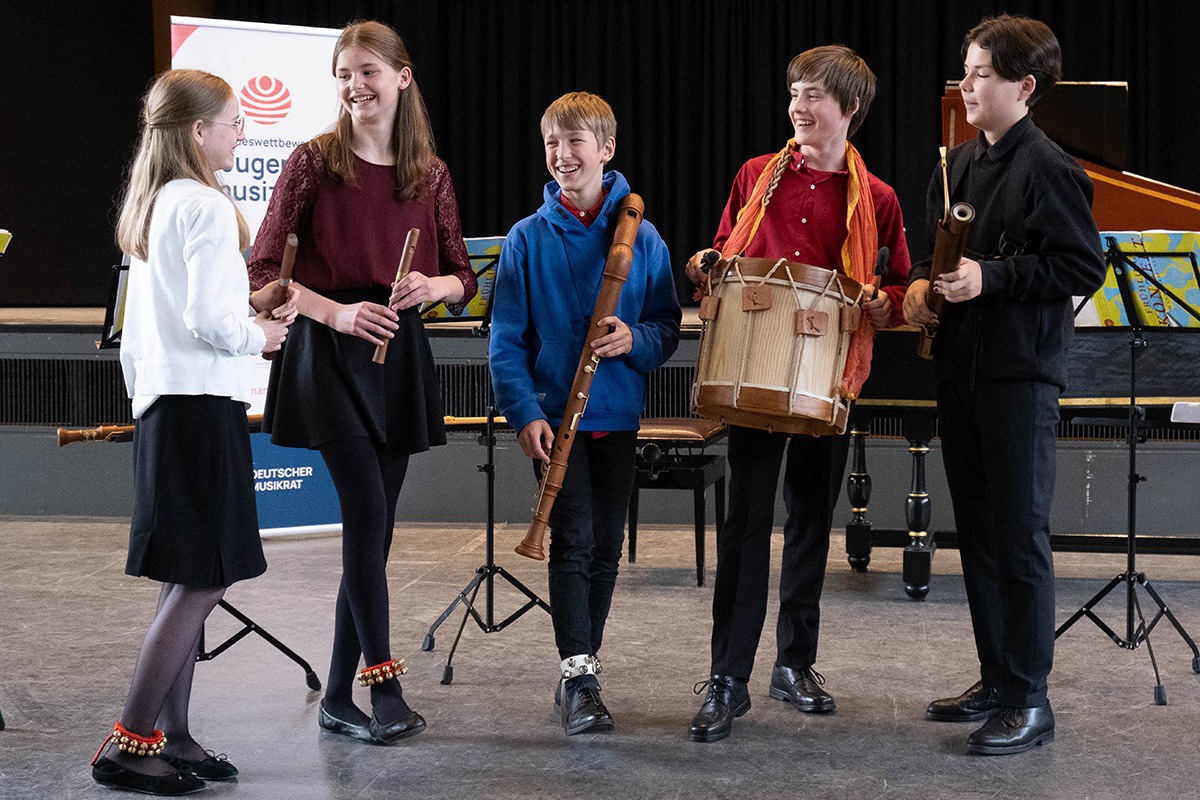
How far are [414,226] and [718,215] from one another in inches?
236

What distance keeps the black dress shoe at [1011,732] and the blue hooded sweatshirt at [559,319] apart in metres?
1.03

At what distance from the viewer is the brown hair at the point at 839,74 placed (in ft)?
9.95

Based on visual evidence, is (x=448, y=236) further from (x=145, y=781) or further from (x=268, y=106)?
(x=268, y=106)

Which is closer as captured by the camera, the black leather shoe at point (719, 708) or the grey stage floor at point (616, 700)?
the grey stage floor at point (616, 700)

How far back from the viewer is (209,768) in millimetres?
2875

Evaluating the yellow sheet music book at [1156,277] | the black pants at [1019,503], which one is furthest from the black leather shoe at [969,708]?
the yellow sheet music book at [1156,277]

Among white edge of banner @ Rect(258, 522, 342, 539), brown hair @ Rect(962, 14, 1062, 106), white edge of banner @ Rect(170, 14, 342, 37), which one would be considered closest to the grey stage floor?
white edge of banner @ Rect(258, 522, 342, 539)

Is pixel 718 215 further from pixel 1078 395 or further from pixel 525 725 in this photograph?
pixel 525 725

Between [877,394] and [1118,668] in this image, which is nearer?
[1118,668]

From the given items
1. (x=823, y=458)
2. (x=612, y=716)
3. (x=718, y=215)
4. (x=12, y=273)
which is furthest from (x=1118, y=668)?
(x=12, y=273)

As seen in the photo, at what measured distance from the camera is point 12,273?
8484 mm

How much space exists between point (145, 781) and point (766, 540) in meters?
1.42

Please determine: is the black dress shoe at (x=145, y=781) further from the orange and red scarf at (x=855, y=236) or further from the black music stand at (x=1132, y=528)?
the black music stand at (x=1132, y=528)

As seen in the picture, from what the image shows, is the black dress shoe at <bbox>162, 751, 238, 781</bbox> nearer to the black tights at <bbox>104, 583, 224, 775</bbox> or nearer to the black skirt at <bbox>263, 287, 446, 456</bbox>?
the black tights at <bbox>104, 583, 224, 775</bbox>
